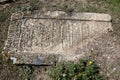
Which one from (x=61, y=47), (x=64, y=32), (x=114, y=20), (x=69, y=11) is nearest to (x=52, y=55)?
(x=61, y=47)

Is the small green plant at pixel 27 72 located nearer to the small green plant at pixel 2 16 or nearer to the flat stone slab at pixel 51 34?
the flat stone slab at pixel 51 34

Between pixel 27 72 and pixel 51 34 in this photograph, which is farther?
pixel 51 34

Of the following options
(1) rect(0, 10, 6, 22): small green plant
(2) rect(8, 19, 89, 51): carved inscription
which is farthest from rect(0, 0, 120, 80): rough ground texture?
(2) rect(8, 19, 89, 51): carved inscription

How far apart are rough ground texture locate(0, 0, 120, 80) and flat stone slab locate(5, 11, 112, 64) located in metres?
0.14

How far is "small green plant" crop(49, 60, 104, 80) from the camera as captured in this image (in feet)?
13.5

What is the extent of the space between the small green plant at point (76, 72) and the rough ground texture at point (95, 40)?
17 cm

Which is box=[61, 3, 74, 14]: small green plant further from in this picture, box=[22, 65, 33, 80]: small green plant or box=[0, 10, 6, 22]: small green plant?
box=[22, 65, 33, 80]: small green plant

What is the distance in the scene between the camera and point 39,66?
14.4 feet

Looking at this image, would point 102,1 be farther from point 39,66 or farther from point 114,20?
point 39,66

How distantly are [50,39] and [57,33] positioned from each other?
0.63ft

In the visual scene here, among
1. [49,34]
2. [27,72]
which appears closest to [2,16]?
[49,34]

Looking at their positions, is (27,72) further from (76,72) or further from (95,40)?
(95,40)

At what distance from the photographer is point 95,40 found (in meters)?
4.68

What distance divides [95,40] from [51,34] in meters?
0.81
